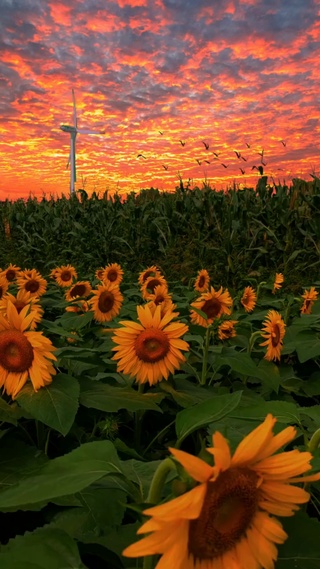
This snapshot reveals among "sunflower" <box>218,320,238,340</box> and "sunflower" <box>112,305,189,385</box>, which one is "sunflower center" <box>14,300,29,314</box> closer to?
"sunflower" <box>112,305,189,385</box>

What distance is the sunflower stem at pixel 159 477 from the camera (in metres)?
0.83

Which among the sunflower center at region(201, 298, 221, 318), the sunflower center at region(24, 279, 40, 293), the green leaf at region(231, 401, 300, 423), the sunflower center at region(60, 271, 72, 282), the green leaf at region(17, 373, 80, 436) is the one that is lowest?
the sunflower center at region(60, 271, 72, 282)

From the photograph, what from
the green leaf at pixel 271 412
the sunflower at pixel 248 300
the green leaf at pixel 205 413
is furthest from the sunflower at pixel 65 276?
the green leaf at pixel 205 413

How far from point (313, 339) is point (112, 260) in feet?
34.2

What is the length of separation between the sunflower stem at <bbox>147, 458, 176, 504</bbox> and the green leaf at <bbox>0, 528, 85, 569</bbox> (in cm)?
17

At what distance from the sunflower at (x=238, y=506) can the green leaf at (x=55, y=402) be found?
28.8 inches

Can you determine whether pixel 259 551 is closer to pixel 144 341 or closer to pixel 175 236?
pixel 144 341

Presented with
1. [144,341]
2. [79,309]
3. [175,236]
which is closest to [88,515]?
[144,341]

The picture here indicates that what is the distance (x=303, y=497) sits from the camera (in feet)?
2.64

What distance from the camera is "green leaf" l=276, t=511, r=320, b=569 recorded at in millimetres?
969

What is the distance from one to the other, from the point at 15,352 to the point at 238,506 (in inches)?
42.8

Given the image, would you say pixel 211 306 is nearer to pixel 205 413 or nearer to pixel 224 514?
pixel 205 413

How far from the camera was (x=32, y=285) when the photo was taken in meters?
4.96

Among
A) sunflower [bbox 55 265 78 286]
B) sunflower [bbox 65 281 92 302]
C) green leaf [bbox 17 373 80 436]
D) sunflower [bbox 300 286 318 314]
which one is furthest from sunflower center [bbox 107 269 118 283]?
green leaf [bbox 17 373 80 436]
